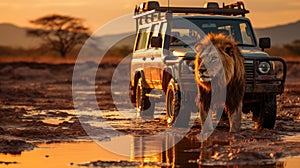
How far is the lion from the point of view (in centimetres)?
1241

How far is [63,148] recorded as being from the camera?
11461 millimetres

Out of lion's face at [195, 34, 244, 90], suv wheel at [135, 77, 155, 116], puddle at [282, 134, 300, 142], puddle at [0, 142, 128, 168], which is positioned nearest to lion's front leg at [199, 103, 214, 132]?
lion's face at [195, 34, 244, 90]

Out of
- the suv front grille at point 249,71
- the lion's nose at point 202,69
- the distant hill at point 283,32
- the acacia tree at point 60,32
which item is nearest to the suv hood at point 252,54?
the suv front grille at point 249,71

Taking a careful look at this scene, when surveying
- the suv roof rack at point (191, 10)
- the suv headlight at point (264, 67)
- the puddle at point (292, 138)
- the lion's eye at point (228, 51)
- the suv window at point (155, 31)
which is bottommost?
the puddle at point (292, 138)

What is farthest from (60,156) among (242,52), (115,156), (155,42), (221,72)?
(155,42)

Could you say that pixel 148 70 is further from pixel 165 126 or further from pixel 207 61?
pixel 207 61

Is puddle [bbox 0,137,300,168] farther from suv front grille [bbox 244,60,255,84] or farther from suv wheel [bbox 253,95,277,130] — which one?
suv wheel [bbox 253,95,277,130]

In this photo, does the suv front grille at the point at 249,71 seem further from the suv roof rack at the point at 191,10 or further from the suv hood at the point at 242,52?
the suv roof rack at the point at 191,10

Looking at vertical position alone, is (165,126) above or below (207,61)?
below

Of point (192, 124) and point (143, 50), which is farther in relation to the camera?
point (143, 50)

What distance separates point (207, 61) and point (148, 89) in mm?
5318

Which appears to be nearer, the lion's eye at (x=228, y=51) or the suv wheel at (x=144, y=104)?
the lion's eye at (x=228, y=51)

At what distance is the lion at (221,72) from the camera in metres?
12.4

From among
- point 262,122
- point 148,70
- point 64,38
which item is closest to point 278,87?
point 262,122
